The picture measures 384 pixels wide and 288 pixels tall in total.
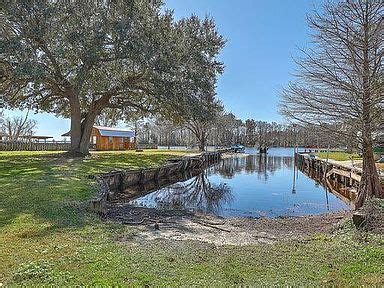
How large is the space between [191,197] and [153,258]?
11580mm

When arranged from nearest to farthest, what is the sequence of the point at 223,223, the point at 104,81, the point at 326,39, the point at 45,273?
the point at 45,273 < the point at 326,39 < the point at 223,223 < the point at 104,81

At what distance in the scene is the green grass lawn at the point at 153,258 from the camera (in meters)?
4.04

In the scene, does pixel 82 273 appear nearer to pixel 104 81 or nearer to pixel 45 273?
pixel 45 273

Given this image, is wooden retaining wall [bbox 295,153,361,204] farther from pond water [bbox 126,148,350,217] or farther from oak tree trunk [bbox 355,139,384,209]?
oak tree trunk [bbox 355,139,384,209]

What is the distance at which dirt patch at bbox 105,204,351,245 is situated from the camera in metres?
7.20

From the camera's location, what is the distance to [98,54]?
60.7 ft

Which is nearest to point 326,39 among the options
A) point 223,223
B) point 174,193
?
point 223,223

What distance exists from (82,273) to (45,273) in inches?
18.0

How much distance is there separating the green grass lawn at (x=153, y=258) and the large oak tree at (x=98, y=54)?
477 inches

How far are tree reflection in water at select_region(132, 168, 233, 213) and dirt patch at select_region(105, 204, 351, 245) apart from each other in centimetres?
277

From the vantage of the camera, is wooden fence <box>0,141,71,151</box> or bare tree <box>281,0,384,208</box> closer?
bare tree <box>281,0,384,208</box>

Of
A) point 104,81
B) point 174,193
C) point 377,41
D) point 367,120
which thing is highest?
point 104,81

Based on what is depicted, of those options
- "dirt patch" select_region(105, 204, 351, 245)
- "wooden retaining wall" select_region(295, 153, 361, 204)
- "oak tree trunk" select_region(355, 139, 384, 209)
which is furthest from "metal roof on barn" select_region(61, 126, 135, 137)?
"oak tree trunk" select_region(355, 139, 384, 209)

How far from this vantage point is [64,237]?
19.4 ft
